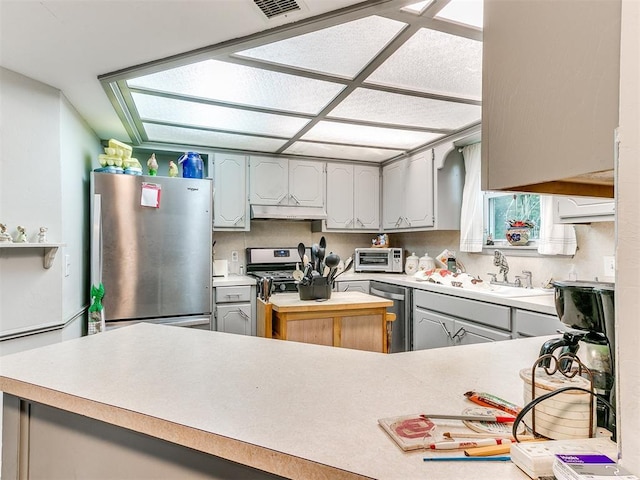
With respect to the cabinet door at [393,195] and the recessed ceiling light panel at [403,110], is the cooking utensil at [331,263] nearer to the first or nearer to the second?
the recessed ceiling light panel at [403,110]

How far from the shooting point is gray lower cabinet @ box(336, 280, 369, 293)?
3.69 m

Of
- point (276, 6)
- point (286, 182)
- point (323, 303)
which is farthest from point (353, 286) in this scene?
point (276, 6)

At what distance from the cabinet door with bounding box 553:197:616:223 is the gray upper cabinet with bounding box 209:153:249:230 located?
269 cm

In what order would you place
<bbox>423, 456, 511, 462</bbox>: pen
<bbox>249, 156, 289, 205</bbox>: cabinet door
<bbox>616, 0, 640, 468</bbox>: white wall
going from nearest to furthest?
<bbox>616, 0, 640, 468</bbox>: white wall, <bbox>423, 456, 511, 462</bbox>: pen, <bbox>249, 156, 289, 205</bbox>: cabinet door

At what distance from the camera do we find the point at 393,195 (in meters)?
4.03

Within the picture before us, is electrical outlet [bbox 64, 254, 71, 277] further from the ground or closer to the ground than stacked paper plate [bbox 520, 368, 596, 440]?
further from the ground

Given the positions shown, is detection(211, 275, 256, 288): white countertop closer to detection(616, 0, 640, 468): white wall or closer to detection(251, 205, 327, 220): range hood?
detection(251, 205, 327, 220): range hood

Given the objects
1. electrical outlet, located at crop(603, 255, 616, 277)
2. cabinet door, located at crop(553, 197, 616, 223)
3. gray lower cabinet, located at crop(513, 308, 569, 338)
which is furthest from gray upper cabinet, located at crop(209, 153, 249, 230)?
electrical outlet, located at crop(603, 255, 616, 277)

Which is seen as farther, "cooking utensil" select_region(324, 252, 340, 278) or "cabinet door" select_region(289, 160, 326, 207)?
"cabinet door" select_region(289, 160, 326, 207)

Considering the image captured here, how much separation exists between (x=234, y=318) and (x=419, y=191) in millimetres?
2157

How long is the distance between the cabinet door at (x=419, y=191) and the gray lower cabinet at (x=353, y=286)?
759 mm

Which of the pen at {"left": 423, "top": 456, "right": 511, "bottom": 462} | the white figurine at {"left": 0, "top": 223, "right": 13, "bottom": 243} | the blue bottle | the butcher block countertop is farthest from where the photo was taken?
the blue bottle

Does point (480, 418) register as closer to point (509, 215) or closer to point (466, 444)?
point (466, 444)

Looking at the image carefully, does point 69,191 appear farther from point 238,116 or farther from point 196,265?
point 238,116
